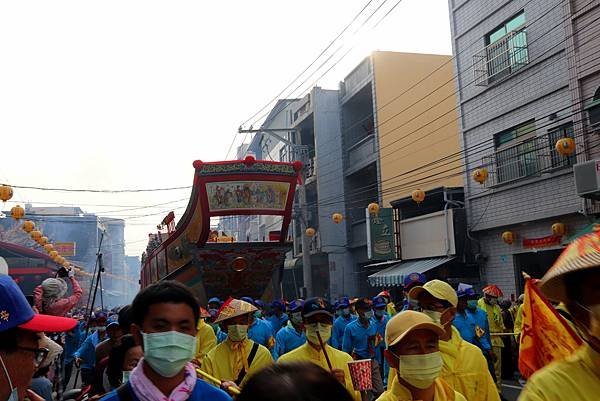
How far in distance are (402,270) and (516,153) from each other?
632cm

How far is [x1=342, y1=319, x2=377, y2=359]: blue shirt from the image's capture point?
32.9ft

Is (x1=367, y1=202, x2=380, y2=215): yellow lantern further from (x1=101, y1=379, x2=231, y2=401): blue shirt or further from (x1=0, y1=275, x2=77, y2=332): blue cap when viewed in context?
(x1=0, y1=275, x2=77, y2=332): blue cap

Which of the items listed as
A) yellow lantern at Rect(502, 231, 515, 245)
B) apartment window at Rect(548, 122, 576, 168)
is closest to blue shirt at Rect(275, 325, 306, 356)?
apartment window at Rect(548, 122, 576, 168)

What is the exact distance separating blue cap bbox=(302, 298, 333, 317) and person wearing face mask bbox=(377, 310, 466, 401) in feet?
7.19

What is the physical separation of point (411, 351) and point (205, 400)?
121 cm

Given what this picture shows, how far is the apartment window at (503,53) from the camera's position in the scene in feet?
57.9

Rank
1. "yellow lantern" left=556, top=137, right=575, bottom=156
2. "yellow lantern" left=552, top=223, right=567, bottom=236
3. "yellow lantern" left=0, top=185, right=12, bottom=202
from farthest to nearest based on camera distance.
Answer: "yellow lantern" left=0, top=185, right=12, bottom=202 → "yellow lantern" left=552, top=223, right=567, bottom=236 → "yellow lantern" left=556, top=137, right=575, bottom=156

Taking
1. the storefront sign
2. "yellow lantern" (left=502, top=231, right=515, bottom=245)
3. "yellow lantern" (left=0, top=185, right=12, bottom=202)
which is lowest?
the storefront sign

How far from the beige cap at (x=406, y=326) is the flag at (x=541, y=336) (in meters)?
0.71

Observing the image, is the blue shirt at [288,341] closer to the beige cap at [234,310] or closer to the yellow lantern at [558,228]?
the beige cap at [234,310]

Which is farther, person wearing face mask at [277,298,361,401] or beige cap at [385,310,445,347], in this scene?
person wearing face mask at [277,298,361,401]

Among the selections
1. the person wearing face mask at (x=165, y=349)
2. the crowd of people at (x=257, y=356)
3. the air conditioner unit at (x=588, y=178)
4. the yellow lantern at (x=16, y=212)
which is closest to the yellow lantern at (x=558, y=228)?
the air conditioner unit at (x=588, y=178)

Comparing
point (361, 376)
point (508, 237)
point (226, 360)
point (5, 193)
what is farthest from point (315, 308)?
point (5, 193)

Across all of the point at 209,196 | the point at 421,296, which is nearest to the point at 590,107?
the point at 209,196
